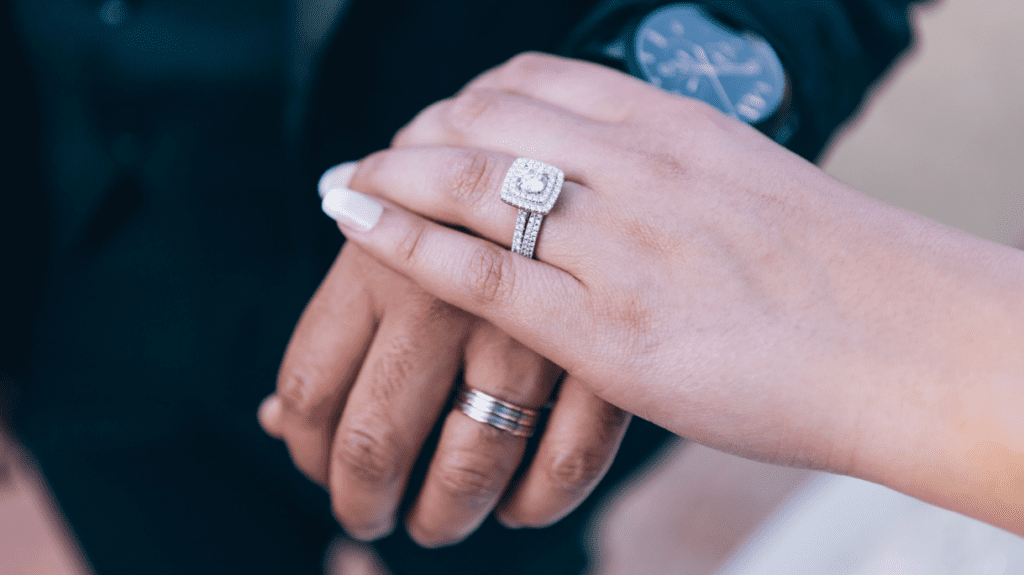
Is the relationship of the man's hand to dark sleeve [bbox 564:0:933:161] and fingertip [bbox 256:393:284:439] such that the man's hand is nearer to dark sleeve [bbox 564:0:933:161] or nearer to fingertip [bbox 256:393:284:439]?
fingertip [bbox 256:393:284:439]

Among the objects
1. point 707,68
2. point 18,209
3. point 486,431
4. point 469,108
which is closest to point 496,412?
point 486,431

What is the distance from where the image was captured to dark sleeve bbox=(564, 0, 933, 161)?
0.77 meters

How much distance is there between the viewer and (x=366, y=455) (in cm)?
69

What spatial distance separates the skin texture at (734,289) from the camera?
0.52 m

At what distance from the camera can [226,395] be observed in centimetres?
111

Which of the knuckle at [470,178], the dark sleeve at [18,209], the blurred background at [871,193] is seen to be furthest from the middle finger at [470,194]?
the blurred background at [871,193]

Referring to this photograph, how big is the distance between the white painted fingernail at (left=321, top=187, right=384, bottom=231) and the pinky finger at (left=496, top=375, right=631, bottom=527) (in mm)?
290

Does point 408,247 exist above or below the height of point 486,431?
above

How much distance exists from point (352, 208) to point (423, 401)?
9.4 inches

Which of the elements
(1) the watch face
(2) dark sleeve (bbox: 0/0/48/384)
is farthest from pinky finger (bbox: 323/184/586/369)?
(2) dark sleeve (bbox: 0/0/48/384)

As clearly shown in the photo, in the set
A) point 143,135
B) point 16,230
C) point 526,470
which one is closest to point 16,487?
point 16,230

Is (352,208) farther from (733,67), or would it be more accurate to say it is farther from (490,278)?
(733,67)

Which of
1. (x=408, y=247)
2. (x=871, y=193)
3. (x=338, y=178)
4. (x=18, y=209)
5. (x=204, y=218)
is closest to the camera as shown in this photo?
(x=408, y=247)

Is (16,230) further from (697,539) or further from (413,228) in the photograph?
(697,539)
